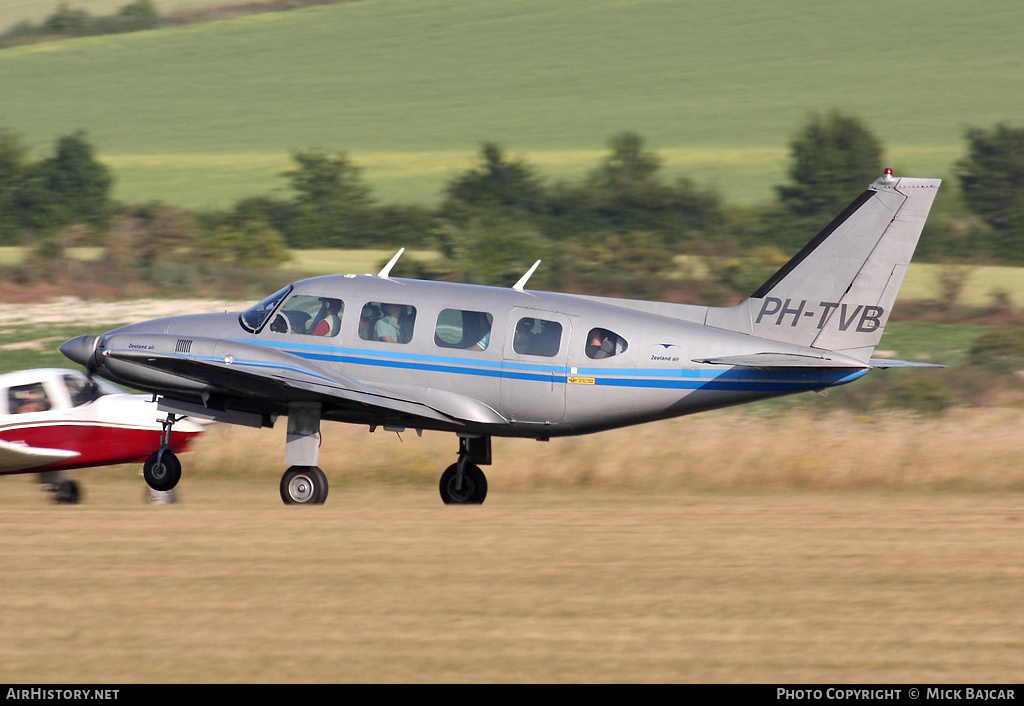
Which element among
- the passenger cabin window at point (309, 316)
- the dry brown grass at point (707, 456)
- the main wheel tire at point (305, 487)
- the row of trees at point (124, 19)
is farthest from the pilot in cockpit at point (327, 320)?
the row of trees at point (124, 19)

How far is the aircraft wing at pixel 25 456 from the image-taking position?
16.8 metres

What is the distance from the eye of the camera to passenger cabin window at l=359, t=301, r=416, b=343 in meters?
15.9

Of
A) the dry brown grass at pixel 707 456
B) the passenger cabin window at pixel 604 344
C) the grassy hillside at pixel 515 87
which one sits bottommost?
the dry brown grass at pixel 707 456

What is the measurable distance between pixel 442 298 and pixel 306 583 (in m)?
6.24

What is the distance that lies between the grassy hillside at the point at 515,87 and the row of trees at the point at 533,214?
1.28m

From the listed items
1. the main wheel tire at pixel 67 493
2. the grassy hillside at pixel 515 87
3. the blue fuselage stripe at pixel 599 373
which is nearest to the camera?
the blue fuselage stripe at pixel 599 373

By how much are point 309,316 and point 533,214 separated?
36.9 metres

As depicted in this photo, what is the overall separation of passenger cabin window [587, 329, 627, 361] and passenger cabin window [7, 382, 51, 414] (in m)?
7.22

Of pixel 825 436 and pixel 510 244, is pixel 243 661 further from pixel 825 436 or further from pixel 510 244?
pixel 510 244

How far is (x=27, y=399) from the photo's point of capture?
1739cm

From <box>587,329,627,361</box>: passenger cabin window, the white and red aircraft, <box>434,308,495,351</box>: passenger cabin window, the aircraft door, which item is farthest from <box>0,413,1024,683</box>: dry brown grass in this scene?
<box>434,308,495,351</box>: passenger cabin window

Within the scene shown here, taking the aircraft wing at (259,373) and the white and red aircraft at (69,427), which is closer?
the aircraft wing at (259,373)

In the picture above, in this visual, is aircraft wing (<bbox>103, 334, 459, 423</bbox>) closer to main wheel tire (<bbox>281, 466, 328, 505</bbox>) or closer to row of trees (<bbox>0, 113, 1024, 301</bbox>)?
main wheel tire (<bbox>281, 466, 328, 505</bbox>)

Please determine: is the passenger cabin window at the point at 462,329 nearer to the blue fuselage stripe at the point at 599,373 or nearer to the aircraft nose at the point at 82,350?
the blue fuselage stripe at the point at 599,373
